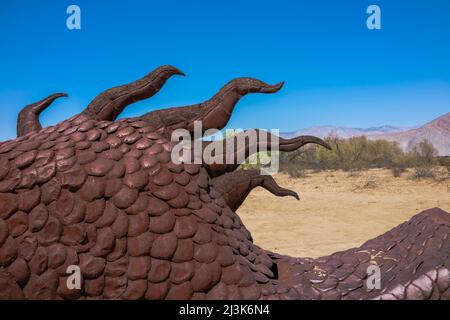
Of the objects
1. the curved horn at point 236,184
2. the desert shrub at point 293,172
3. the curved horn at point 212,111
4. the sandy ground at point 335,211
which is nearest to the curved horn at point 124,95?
the curved horn at point 212,111

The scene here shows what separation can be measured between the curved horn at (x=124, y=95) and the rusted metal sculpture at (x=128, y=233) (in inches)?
5.2

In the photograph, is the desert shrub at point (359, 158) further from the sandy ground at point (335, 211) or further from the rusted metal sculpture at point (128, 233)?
the rusted metal sculpture at point (128, 233)

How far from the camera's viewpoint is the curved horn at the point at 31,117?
1.84 m

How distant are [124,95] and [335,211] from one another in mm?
10416

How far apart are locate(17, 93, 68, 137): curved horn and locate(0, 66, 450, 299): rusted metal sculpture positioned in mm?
313

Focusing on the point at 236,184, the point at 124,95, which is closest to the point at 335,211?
the point at 236,184

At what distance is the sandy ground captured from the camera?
7916 millimetres

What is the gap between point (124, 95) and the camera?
178cm

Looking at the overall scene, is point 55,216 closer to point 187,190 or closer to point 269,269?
point 187,190

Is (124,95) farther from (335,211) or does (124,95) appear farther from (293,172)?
(293,172)

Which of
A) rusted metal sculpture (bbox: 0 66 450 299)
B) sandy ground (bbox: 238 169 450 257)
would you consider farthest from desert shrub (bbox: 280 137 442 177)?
rusted metal sculpture (bbox: 0 66 450 299)

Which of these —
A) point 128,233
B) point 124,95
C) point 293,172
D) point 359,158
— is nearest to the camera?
point 128,233

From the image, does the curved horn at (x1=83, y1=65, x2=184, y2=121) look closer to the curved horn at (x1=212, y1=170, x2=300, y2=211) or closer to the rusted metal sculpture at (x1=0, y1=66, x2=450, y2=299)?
the rusted metal sculpture at (x1=0, y1=66, x2=450, y2=299)
